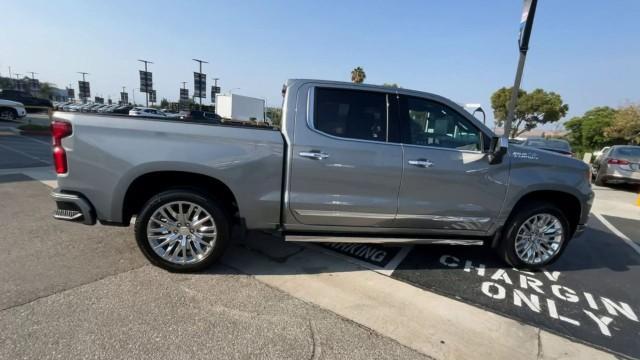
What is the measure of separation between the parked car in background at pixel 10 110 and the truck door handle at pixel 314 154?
23.5m

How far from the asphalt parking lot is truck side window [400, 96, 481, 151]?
144cm

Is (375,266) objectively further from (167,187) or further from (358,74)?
(358,74)

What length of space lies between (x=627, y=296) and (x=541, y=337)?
5.58ft

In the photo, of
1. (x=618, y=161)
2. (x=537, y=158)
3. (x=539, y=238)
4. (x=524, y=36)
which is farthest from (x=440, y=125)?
(x=618, y=161)

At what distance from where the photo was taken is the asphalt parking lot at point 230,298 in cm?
A: 233

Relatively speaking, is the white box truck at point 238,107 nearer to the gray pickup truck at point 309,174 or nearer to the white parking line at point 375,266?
the white parking line at point 375,266

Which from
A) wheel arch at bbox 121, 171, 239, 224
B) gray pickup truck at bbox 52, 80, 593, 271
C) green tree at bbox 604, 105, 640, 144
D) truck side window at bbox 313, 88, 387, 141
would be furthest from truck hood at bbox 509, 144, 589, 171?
green tree at bbox 604, 105, 640, 144

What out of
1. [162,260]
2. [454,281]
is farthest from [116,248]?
[454,281]

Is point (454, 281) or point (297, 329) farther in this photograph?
point (454, 281)

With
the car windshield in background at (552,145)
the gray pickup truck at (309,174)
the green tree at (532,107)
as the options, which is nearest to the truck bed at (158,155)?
the gray pickup truck at (309,174)

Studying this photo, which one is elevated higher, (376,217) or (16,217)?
(376,217)

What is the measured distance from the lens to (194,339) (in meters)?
2.36

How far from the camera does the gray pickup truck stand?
304 cm

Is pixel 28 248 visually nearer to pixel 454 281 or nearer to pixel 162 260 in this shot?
pixel 162 260
